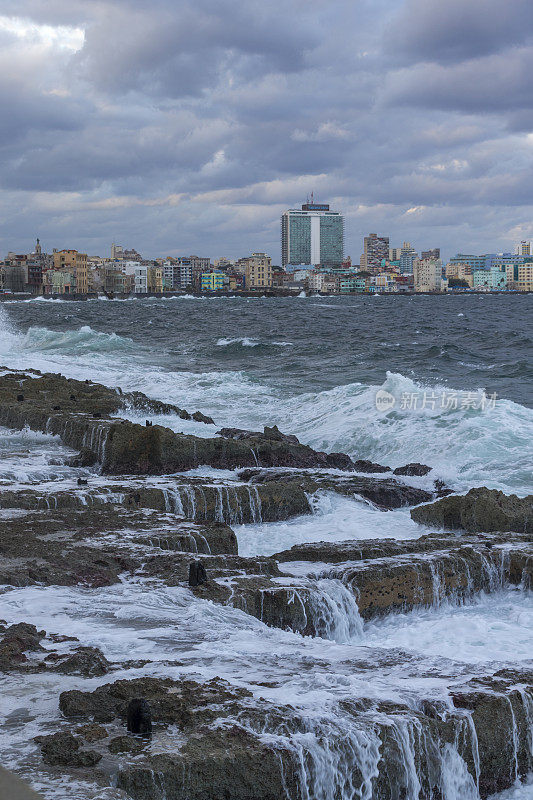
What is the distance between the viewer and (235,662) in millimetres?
5727

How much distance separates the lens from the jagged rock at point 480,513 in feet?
35.0

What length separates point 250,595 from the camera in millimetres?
7176

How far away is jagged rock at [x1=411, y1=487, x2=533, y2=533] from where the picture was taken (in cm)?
1068

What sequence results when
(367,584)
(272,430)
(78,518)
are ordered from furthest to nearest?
(272,430) < (78,518) < (367,584)

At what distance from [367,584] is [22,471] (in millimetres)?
6219

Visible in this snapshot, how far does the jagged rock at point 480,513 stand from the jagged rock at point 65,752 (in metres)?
7.38

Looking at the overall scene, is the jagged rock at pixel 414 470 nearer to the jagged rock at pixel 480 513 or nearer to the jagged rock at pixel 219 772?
the jagged rock at pixel 480 513

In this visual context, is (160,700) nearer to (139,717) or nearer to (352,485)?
(139,717)

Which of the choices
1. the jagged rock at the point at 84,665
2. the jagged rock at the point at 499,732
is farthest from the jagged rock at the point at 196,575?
the jagged rock at the point at 499,732

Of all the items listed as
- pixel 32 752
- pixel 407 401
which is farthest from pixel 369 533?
pixel 407 401

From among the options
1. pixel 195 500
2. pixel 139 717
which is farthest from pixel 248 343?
pixel 139 717

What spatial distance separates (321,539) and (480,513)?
6.71 ft

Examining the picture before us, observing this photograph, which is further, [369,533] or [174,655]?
[369,533]

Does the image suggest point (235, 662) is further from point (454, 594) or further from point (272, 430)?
point (272, 430)
